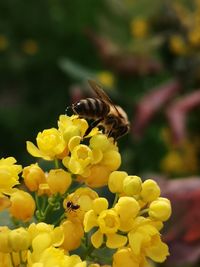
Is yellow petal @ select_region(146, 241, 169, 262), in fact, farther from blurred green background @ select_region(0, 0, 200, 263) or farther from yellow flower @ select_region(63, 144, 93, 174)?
blurred green background @ select_region(0, 0, 200, 263)

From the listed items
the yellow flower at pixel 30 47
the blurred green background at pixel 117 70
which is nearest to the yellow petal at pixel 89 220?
the blurred green background at pixel 117 70

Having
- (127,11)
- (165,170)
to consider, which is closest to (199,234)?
(165,170)

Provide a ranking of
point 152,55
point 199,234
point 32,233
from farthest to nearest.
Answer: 1. point 152,55
2. point 199,234
3. point 32,233

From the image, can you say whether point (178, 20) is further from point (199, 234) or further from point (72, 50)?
point (199, 234)

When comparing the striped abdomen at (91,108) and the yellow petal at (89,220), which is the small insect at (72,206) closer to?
the yellow petal at (89,220)

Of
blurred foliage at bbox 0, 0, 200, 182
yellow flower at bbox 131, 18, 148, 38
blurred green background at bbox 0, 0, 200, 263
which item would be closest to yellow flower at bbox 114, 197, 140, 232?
blurred green background at bbox 0, 0, 200, 263

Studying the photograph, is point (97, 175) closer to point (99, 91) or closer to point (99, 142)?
point (99, 142)
